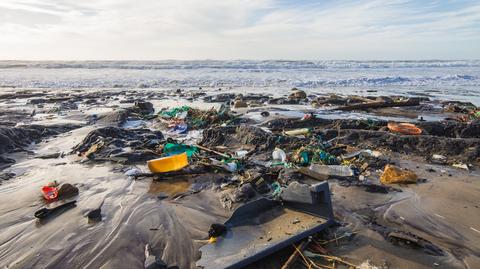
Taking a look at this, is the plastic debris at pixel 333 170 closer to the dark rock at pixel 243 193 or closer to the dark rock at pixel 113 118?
the dark rock at pixel 243 193

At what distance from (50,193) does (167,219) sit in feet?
6.35

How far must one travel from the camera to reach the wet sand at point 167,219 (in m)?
3.57

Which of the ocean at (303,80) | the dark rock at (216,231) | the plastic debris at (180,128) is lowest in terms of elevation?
the ocean at (303,80)

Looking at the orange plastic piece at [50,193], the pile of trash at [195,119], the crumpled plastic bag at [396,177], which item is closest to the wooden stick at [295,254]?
the crumpled plastic bag at [396,177]

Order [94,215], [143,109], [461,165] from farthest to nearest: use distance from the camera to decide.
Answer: [143,109] → [461,165] → [94,215]

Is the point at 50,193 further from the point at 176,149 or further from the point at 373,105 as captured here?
the point at 373,105

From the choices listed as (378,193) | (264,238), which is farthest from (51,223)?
(378,193)

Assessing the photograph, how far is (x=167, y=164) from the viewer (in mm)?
6059

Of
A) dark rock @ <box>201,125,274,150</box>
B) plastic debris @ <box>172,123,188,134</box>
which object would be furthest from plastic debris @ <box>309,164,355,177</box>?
plastic debris @ <box>172,123,188,134</box>

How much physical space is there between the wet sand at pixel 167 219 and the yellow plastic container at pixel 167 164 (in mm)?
226

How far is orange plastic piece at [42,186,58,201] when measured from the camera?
513 cm

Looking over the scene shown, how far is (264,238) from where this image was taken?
3.69 meters

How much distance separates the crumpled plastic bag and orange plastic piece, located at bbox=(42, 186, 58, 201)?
16.1 ft

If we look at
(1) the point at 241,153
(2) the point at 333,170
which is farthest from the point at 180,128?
(2) the point at 333,170
